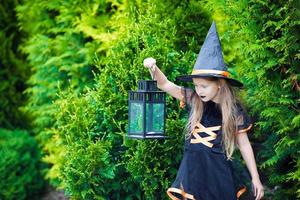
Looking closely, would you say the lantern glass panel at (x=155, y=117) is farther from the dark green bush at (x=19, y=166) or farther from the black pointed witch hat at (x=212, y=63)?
the dark green bush at (x=19, y=166)

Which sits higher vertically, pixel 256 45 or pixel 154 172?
pixel 256 45

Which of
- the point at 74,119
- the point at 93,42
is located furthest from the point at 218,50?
the point at 93,42

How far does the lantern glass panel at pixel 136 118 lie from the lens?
470 cm

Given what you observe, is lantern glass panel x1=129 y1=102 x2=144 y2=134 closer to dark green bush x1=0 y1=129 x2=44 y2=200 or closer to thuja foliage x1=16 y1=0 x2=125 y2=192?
thuja foliage x1=16 y1=0 x2=125 y2=192

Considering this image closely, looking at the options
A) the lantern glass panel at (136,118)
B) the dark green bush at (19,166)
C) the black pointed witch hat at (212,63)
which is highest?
the black pointed witch hat at (212,63)

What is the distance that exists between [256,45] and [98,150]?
146 cm

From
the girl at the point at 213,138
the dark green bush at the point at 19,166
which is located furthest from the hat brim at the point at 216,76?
the dark green bush at the point at 19,166

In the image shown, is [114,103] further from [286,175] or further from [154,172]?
[286,175]

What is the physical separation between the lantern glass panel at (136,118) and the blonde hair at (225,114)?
13.0 inches

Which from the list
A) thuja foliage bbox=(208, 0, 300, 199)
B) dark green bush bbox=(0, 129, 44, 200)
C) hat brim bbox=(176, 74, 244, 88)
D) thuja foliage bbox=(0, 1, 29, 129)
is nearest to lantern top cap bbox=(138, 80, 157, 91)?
hat brim bbox=(176, 74, 244, 88)

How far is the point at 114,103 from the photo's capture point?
530cm

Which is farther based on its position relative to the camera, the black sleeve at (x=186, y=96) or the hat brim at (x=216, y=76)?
the black sleeve at (x=186, y=96)

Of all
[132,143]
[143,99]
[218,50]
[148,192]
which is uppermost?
[218,50]

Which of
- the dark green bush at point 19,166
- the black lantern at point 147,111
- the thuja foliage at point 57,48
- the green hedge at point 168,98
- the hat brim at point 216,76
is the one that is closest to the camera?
the hat brim at point 216,76
